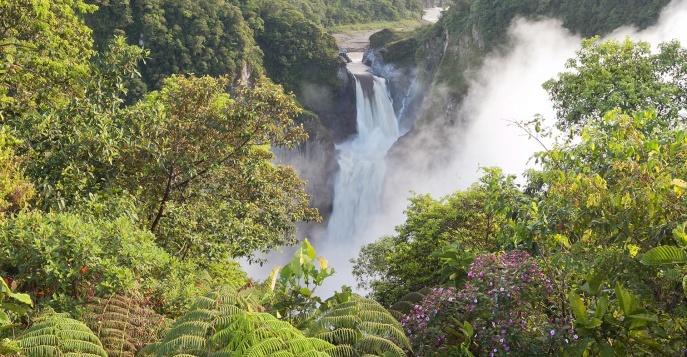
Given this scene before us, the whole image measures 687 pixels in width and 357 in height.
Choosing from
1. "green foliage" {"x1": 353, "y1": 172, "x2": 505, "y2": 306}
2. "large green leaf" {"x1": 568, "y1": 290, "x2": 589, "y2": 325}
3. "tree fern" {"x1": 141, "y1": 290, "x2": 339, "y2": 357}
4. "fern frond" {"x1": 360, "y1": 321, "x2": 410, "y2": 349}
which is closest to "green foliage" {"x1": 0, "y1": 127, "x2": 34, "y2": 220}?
"tree fern" {"x1": 141, "y1": 290, "x2": 339, "y2": 357}

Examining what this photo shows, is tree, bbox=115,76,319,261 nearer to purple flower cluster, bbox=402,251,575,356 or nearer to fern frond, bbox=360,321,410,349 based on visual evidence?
fern frond, bbox=360,321,410,349

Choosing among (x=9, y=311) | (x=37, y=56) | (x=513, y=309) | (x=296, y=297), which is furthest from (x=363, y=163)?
(x=9, y=311)

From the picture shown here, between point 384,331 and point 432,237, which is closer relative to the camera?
point 384,331

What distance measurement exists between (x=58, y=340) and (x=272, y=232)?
7750 millimetres

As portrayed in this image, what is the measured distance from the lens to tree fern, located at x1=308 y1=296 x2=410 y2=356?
19.7ft

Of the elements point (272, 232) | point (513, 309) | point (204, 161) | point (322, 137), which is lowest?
point (513, 309)

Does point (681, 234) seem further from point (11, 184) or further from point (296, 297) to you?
point (11, 184)

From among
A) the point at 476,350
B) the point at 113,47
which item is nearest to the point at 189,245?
the point at 113,47

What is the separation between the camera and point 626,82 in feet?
50.5

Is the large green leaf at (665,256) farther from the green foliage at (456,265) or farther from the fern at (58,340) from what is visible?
the fern at (58,340)

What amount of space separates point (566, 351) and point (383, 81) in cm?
4663

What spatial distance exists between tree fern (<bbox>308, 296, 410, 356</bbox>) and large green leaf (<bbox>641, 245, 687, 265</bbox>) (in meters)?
2.53

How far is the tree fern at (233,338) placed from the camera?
5070 millimetres

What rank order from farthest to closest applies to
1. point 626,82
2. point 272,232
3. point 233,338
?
point 626,82 → point 272,232 → point 233,338
